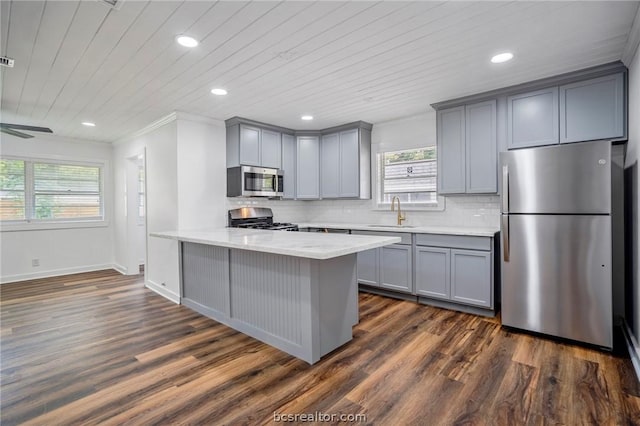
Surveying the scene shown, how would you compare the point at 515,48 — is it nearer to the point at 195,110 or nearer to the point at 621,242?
the point at 621,242

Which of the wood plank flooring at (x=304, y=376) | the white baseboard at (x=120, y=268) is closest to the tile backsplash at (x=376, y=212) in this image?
the wood plank flooring at (x=304, y=376)

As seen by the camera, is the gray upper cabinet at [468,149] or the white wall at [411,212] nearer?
the gray upper cabinet at [468,149]

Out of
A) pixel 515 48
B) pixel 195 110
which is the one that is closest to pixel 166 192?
pixel 195 110

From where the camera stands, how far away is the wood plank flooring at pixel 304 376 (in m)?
1.83

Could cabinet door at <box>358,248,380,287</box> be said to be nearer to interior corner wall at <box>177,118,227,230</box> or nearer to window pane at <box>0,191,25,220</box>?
interior corner wall at <box>177,118,227,230</box>

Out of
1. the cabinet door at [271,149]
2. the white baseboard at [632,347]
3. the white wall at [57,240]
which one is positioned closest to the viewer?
the white baseboard at [632,347]

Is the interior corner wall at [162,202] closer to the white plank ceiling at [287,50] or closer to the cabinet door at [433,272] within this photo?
the white plank ceiling at [287,50]

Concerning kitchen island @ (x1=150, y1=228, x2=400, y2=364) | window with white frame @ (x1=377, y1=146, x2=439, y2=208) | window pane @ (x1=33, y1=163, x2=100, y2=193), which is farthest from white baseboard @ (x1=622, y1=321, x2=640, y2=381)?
window pane @ (x1=33, y1=163, x2=100, y2=193)

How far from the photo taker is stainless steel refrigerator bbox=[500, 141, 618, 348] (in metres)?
2.50

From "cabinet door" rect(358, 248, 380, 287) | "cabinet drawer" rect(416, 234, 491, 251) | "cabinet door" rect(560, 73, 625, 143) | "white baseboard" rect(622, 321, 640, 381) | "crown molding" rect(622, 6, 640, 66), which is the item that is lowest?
"white baseboard" rect(622, 321, 640, 381)

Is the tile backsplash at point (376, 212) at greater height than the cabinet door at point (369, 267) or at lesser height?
greater

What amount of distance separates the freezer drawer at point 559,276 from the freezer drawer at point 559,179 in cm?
9

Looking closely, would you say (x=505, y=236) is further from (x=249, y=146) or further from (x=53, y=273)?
(x=53, y=273)

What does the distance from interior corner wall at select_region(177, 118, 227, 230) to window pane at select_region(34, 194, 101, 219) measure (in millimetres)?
3186
